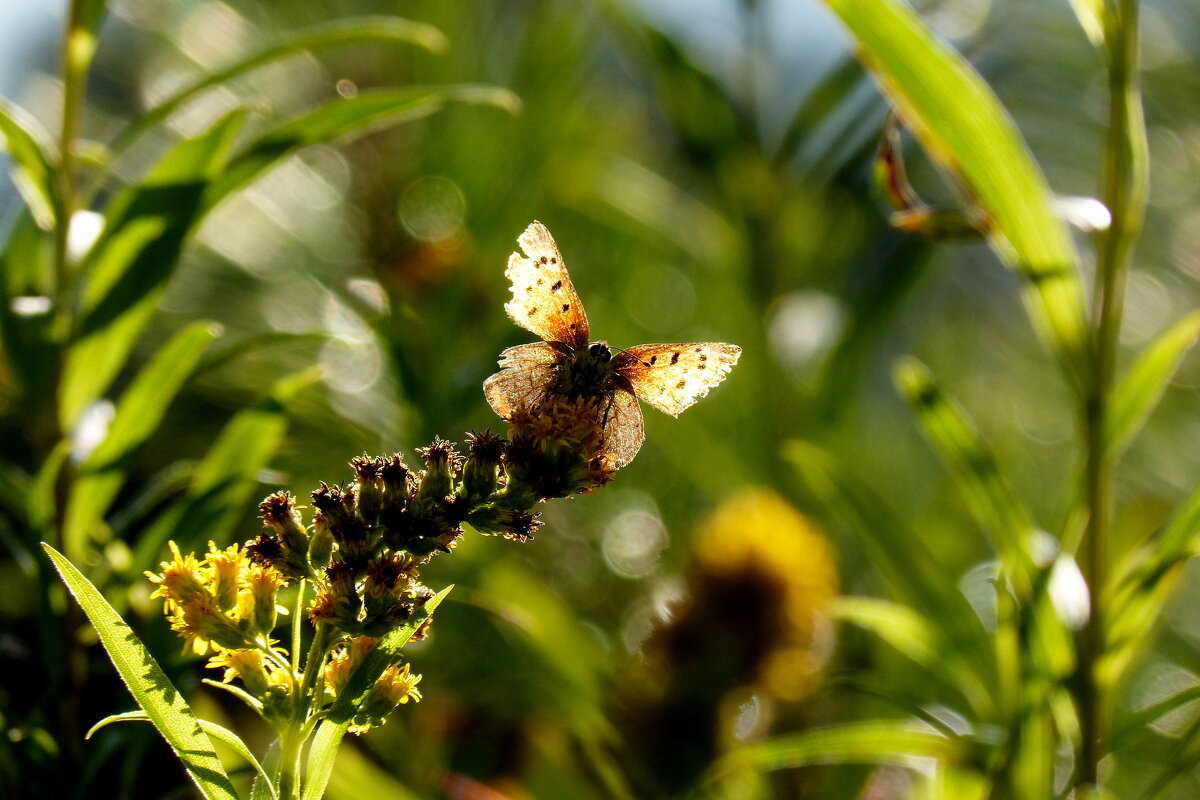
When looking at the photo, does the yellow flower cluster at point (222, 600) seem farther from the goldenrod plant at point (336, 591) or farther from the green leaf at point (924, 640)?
the green leaf at point (924, 640)

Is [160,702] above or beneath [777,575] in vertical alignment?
above

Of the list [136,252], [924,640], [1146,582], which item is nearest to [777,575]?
[924,640]

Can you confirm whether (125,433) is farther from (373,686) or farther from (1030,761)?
(1030,761)

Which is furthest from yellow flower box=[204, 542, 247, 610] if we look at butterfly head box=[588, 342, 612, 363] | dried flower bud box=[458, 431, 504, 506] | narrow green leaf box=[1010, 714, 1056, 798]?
narrow green leaf box=[1010, 714, 1056, 798]

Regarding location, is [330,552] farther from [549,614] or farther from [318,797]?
[549,614]

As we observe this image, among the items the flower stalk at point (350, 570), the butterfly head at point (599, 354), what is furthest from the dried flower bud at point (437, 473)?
the butterfly head at point (599, 354)

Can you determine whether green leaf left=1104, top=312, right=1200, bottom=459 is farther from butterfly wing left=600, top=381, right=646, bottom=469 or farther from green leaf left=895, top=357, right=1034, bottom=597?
butterfly wing left=600, top=381, right=646, bottom=469
